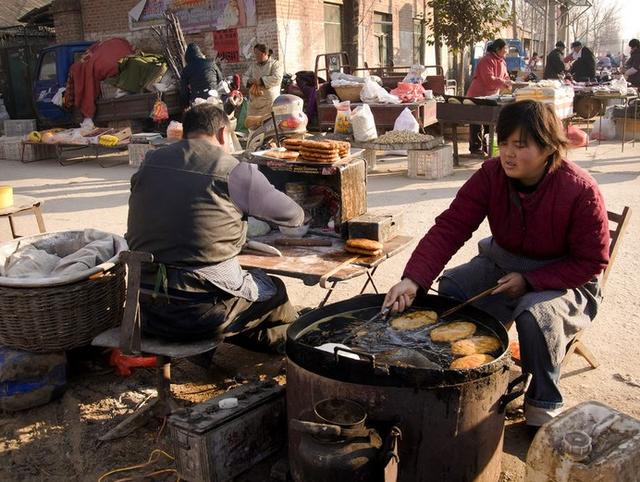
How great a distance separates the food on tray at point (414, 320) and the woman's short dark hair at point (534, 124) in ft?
2.93

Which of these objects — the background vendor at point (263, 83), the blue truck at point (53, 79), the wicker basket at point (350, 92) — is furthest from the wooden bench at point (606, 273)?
the blue truck at point (53, 79)

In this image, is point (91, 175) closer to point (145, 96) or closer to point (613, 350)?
point (145, 96)

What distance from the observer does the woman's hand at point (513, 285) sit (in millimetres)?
3141

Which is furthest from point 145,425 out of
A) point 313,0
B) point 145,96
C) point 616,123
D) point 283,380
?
point 313,0

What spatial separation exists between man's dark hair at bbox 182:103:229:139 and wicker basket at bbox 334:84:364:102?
8107mm

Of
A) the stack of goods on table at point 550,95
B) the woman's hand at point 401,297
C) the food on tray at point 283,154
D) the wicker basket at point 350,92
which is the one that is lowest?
the woman's hand at point 401,297

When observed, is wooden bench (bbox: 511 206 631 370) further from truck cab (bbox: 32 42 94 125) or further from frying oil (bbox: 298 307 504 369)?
truck cab (bbox: 32 42 94 125)

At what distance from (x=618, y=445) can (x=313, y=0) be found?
15.2m

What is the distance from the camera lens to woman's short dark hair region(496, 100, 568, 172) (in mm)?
2926

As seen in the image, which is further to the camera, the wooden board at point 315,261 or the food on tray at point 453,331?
the wooden board at point 315,261

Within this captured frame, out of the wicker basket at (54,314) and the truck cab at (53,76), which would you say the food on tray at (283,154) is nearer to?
the wicker basket at (54,314)

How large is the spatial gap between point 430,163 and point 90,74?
305 inches

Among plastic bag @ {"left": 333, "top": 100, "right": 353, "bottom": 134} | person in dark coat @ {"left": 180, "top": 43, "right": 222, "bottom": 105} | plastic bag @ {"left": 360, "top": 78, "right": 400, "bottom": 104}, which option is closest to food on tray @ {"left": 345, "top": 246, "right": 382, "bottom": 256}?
plastic bag @ {"left": 333, "top": 100, "right": 353, "bottom": 134}

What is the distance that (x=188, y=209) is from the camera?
3299mm
